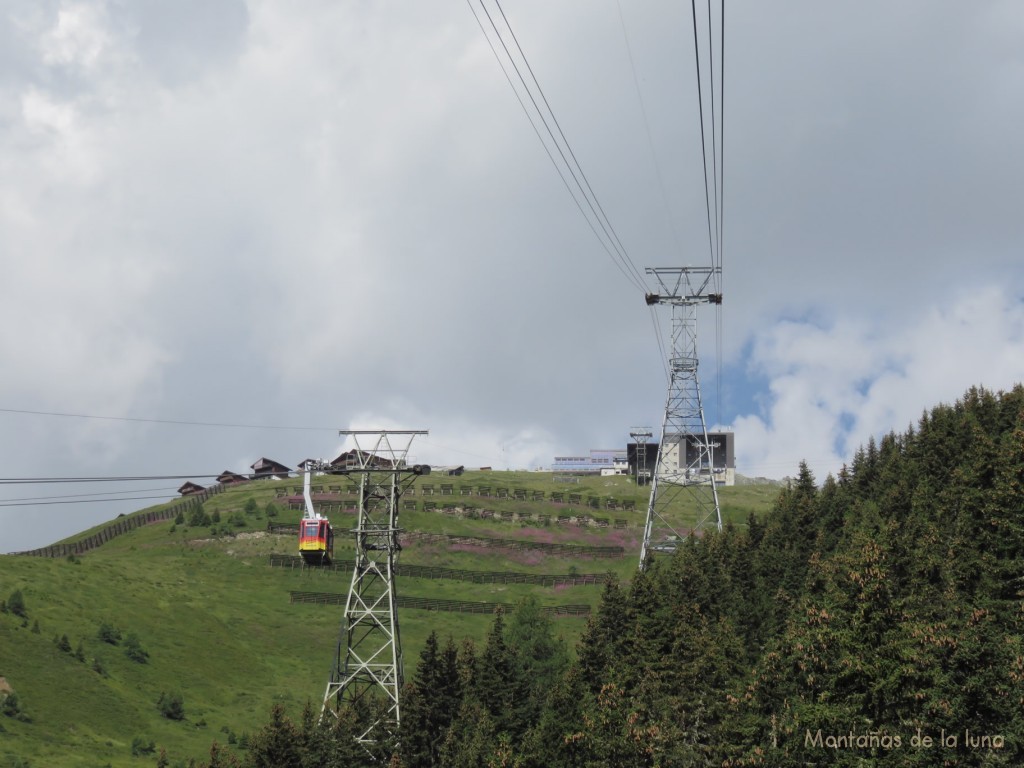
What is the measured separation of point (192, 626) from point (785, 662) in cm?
6815

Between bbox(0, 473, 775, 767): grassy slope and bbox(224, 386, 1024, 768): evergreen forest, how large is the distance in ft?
33.6

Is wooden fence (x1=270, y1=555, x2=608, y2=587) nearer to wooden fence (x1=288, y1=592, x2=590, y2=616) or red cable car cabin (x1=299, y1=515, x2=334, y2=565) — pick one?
wooden fence (x1=288, y1=592, x2=590, y2=616)

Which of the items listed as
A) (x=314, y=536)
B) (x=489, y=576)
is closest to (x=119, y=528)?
(x=489, y=576)

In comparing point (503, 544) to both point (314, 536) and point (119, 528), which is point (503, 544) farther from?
point (314, 536)

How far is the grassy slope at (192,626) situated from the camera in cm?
7019

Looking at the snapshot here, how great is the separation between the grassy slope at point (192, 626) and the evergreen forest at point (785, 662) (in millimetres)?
10244

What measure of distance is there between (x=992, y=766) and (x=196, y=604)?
273ft

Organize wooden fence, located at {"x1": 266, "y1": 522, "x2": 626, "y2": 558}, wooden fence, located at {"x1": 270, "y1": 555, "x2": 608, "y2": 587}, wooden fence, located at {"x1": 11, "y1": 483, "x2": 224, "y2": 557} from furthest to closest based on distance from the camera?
wooden fence, located at {"x1": 11, "y1": 483, "x2": 224, "y2": 557} < wooden fence, located at {"x1": 266, "y1": 522, "x2": 626, "y2": 558} < wooden fence, located at {"x1": 270, "y1": 555, "x2": 608, "y2": 587}

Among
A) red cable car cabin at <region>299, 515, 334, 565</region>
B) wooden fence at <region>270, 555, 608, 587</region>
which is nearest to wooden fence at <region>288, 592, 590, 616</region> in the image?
wooden fence at <region>270, 555, 608, 587</region>

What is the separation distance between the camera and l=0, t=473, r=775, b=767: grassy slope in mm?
70188

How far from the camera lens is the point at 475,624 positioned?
98062 millimetres

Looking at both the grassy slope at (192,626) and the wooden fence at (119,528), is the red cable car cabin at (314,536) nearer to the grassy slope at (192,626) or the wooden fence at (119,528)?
the grassy slope at (192,626)

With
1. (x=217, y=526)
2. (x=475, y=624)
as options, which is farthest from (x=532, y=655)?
(x=217, y=526)

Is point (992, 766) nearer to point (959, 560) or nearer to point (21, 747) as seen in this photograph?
point (959, 560)
